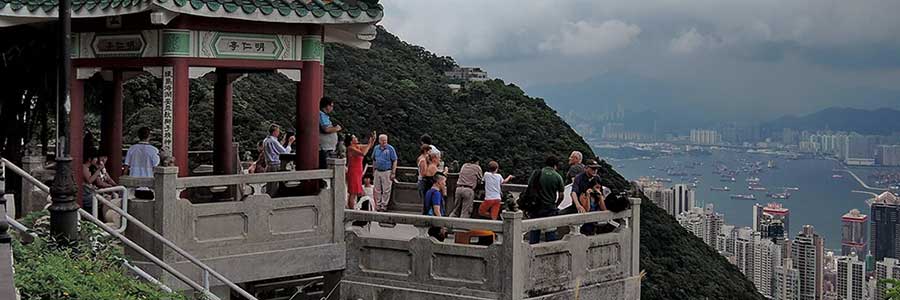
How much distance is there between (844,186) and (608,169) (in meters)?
155

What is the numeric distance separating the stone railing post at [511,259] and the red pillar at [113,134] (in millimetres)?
7471

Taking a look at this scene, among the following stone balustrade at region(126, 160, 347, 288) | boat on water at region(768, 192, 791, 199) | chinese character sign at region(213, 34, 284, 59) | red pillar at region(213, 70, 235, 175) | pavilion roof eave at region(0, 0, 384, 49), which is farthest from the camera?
boat on water at region(768, 192, 791, 199)

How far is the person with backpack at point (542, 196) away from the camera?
14523mm

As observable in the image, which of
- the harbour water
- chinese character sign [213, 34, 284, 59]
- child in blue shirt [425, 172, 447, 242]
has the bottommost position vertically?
the harbour water

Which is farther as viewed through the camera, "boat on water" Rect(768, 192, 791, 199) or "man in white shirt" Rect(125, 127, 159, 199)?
"boat on water" Rect(768, 192, 791, 199)

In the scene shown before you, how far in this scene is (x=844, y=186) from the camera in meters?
192

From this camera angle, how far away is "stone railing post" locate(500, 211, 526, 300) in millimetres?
13062

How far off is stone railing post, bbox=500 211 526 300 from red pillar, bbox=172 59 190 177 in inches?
168

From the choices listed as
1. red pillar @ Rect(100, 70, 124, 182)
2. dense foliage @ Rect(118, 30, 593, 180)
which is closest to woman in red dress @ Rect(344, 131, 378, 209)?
red pillar @ Rect(100, 70, 124, 182)

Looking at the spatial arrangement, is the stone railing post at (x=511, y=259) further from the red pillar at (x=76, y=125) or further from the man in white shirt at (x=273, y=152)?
the red pillar at (x=76, y=125)

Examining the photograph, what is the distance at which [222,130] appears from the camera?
704 inches

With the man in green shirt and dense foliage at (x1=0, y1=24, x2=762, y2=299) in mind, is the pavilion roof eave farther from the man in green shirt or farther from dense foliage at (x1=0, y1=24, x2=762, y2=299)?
dense foliage at (x1=0, y1=24, x2=762, y2=299)

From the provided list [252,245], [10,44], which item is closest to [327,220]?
[252,245]

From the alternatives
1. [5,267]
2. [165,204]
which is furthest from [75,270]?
[165,204]
